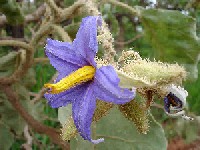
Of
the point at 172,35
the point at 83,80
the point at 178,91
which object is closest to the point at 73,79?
the point at 83,80

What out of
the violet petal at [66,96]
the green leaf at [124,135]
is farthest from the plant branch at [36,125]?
the violet petal at [66,96]

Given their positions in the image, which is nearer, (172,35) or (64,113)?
(64,113)

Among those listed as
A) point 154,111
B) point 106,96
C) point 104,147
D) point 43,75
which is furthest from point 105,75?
point 43,75

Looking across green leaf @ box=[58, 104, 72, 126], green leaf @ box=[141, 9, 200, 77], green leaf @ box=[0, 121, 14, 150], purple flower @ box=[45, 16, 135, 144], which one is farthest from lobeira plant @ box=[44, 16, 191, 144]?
green leaf @ box=[0, 121, 14, 150]

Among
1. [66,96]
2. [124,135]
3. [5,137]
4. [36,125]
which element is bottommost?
[5,137]

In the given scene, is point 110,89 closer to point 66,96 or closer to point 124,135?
point 66,96

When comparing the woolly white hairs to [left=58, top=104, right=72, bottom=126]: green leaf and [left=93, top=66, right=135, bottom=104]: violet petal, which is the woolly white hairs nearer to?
[left=93, top=66, right=135, bottom=104]: violet petal

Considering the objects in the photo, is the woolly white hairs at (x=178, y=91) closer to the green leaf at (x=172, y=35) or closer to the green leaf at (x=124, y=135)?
the green leaf at (x=124, y=135)
